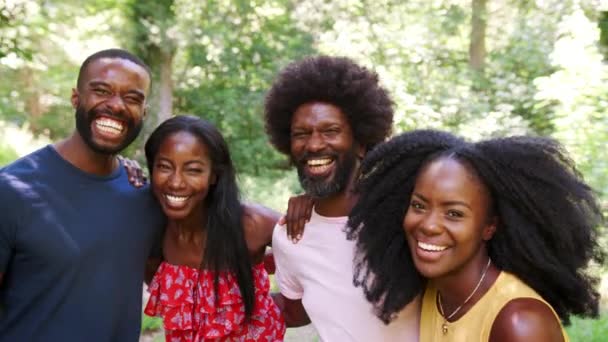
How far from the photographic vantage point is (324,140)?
3135 mm

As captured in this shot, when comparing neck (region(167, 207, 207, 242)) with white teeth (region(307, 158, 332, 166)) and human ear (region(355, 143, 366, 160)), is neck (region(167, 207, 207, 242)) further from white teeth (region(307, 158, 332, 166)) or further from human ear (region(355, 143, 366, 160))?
human ear (region(355, 143, 366, 160))

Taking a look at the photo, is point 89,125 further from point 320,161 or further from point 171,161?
point 320,161

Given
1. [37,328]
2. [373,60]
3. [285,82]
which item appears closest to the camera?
[37,328]

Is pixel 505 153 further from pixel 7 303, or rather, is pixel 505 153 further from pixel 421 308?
pixel 7 303

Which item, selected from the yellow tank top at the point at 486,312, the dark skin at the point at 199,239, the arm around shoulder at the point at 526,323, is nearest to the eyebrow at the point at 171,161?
the dark skin at the point at 199,239

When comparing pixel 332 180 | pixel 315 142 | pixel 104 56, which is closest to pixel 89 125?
pixel 104 56

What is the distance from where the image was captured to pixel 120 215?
10.3 ft

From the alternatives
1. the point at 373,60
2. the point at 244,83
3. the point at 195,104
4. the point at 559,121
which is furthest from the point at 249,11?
the point at 559,121

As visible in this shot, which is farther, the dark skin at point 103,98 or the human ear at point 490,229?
the dark skin at point 103,98

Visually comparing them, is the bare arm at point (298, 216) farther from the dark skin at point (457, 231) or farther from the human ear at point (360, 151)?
the dark skin at point (457, 231)

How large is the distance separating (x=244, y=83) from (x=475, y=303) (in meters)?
14.3

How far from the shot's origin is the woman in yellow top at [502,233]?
7.74 ft

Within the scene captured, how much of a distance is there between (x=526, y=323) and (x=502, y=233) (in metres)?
0.40

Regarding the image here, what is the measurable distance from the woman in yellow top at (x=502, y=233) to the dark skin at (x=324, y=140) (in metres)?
0.66
